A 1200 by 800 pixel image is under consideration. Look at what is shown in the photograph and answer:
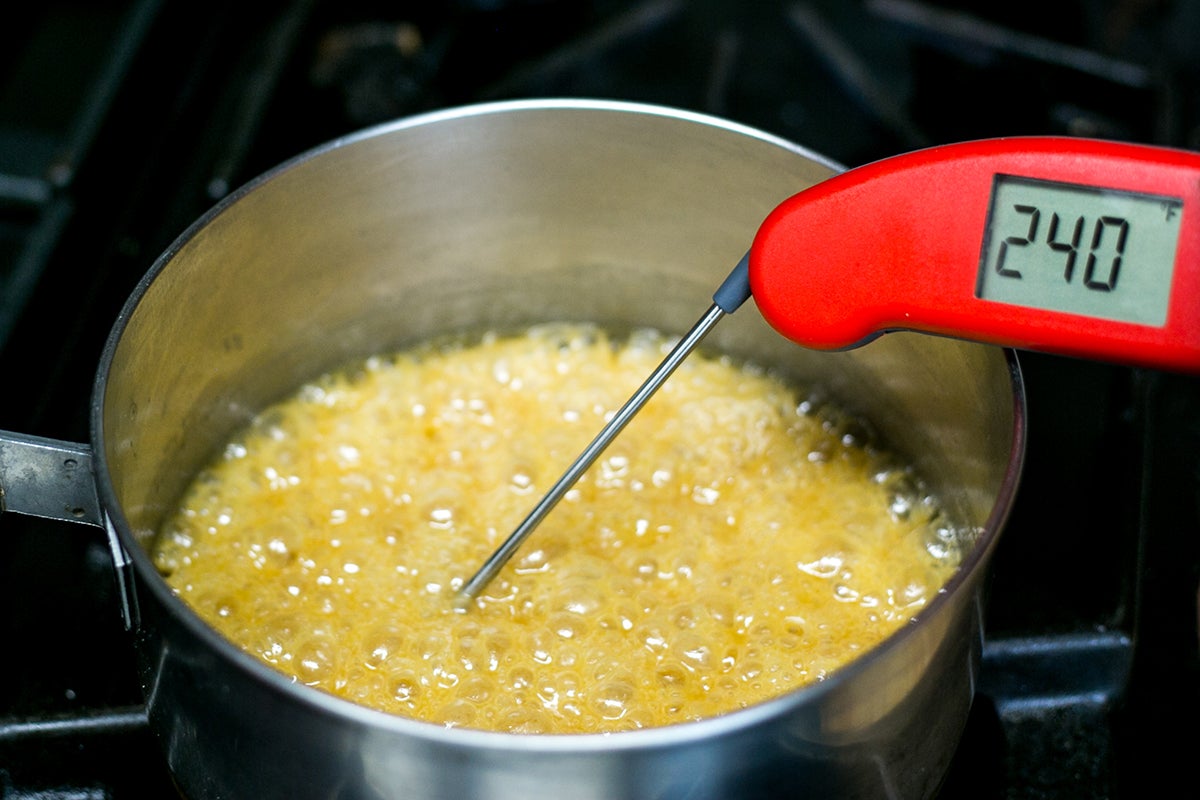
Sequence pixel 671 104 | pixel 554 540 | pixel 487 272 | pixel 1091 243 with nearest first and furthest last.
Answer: pixel 1091 243, pixel 554 540, pixel 487 272, pixel 671 104

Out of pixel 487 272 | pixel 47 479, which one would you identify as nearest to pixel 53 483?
pixel 47 479

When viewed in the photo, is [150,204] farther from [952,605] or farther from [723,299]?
[952,605]

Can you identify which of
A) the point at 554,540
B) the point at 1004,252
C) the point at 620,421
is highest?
the point at 1004,252

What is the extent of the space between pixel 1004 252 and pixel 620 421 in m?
0.24

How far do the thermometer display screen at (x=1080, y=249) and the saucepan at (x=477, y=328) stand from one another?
0.07 m

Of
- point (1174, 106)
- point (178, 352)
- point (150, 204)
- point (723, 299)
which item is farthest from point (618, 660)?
point (1174, 106)

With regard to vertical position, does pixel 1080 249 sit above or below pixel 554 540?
above

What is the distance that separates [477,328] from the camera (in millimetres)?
1032

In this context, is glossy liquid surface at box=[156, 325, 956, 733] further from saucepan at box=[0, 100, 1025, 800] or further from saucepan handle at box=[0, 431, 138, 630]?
saucepan handle at box=[0, 431, 138, 630]

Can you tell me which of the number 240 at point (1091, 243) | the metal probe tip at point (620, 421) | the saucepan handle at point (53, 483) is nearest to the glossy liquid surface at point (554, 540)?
the metal probe tip at point (620, 421)

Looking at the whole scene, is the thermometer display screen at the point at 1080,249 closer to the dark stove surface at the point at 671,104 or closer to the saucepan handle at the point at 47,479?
the dark stove surface at the point at 671,104

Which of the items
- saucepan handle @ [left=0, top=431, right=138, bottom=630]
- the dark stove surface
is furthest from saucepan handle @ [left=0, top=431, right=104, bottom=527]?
the dark stove surface

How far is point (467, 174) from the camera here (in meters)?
0.92

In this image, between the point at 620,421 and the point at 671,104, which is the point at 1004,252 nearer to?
the point at 620,421
